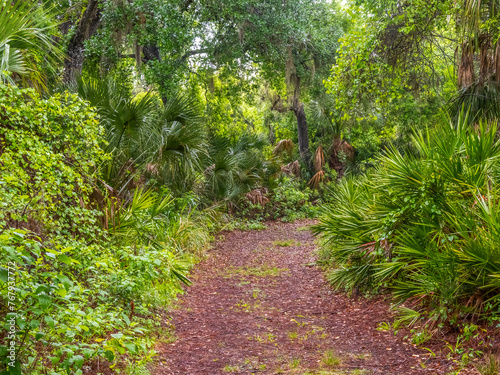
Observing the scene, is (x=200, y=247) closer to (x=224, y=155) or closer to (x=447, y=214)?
(x=224, y=155)

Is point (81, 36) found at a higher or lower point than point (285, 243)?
higher

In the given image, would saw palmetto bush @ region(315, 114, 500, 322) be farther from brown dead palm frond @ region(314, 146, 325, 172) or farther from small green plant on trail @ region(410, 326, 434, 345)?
brown dead palm frond @ region(314, 146, 325, 172)

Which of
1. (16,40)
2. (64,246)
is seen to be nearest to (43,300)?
(64,246)

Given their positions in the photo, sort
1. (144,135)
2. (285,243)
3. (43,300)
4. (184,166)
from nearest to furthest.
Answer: (43,300) < (144,135) < (184,166) < (285,243)

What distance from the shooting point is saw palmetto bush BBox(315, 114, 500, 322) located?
4.30 metres

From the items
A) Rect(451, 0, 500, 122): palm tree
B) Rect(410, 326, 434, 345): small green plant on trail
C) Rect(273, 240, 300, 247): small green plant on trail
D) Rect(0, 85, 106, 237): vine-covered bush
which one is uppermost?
Rect(451, 0, 500, 122): palm tree

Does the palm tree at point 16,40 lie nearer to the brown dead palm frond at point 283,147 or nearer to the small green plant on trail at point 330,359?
the small green plant on trail at point 330,359

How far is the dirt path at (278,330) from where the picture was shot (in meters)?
4.27

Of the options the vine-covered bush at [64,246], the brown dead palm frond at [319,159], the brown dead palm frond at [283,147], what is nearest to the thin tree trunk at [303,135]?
the brown dead palm frond at [283,147]

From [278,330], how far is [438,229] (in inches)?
91.4

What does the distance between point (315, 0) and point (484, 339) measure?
13355 millimetres

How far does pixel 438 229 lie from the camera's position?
505cm

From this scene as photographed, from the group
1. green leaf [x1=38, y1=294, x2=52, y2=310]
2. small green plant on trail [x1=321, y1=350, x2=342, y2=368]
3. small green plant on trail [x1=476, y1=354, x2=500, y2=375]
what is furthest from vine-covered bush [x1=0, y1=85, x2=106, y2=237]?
small green plant on trail [x1=476, y1=354, x2=500, y2=375]

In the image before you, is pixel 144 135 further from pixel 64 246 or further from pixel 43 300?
pixel 43 300
